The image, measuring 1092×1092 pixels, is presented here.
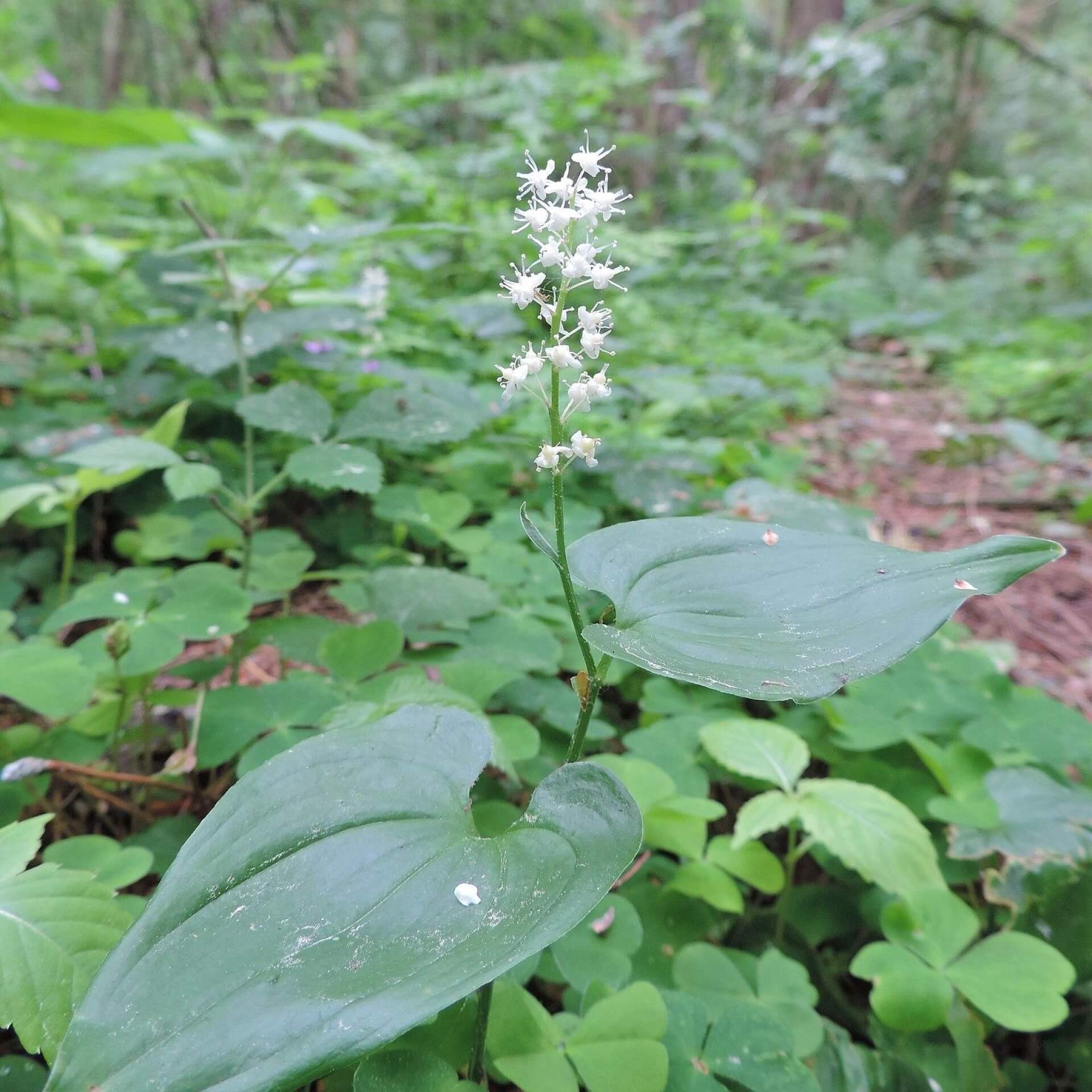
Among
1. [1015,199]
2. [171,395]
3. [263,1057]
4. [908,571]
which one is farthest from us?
[1015,199]

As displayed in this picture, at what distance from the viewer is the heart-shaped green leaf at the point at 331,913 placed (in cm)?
59

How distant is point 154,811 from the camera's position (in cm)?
142

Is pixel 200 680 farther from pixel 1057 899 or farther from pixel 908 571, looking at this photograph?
pixel 1057 899

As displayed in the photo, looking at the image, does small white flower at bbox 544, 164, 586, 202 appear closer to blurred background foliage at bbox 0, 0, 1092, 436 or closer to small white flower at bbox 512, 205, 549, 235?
small white flower at bbox 512, 205, 549, 235

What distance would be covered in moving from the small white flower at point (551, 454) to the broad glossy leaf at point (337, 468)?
78 centimetres

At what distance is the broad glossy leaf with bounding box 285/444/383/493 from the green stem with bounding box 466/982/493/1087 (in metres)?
1.05

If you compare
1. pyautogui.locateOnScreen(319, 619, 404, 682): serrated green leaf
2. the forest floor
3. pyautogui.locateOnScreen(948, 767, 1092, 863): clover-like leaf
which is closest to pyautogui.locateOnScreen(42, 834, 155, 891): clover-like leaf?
pyautogui.locateOnScreen(319, 619, 404, 682): serrated green leaf

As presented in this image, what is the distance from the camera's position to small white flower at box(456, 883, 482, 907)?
2.32 ft

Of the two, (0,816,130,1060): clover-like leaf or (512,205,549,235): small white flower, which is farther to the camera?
(512,205,549,235): small white flower

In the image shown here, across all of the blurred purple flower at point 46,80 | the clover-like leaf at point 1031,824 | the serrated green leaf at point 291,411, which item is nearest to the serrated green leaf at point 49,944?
the serrated green leaf at point 291,411

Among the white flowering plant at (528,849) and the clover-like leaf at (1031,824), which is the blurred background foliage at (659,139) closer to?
the white flowering plant at (528,849)

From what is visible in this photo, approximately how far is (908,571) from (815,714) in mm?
995

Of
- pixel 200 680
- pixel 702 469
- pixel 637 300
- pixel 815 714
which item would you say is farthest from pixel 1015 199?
pixel 200 680

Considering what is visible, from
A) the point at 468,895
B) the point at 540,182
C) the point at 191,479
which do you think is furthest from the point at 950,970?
the point at 191,479
